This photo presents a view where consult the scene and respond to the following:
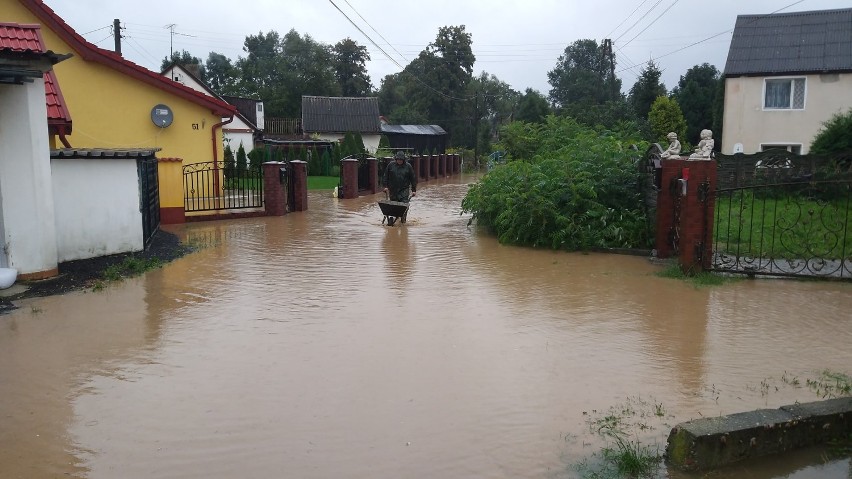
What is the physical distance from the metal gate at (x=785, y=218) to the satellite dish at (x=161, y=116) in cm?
1456

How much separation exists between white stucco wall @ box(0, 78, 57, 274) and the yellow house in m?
6.87

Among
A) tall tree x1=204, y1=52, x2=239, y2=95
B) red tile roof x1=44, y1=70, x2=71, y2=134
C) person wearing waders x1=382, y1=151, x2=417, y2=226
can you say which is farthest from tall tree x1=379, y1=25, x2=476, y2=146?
red tile roof x1=44, y1=70, x2=71, y2=134

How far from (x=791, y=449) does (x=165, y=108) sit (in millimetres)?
19067

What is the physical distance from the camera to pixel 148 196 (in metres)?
13.7

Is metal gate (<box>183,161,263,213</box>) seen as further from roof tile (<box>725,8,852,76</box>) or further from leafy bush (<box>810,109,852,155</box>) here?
roof tile (<box>725,8,852,76</box>)

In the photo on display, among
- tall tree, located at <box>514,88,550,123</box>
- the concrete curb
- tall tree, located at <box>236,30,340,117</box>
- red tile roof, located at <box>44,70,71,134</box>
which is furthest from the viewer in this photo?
tall tree, located at <box>236,30,340,117</box>

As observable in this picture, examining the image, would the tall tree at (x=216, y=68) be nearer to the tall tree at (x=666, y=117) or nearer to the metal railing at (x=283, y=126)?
the metal railing at (x=283, y=126)

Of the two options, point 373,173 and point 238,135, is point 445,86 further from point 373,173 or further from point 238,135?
point 373,173

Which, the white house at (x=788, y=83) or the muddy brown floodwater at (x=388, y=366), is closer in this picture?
the muddy brown floodwater at (x=388, y=366)

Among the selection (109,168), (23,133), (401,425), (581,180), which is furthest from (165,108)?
(401,425)

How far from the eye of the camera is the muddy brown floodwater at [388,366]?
16.2 feet

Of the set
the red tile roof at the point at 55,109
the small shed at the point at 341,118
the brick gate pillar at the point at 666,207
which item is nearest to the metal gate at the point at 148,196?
the red tile roof at the point at 55,109

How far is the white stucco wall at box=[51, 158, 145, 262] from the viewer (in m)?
11.3

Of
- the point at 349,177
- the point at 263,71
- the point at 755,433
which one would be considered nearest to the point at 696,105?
the point at 349,177
